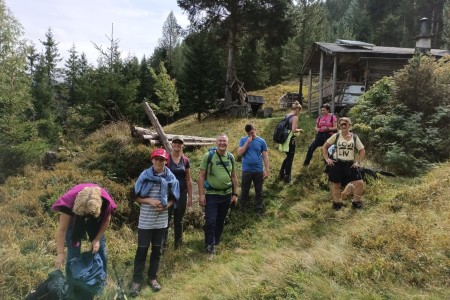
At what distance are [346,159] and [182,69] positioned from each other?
22736 mm

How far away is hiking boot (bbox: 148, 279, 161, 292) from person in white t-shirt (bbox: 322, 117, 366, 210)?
11.9ft

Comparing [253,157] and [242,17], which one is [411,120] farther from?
[242,17]

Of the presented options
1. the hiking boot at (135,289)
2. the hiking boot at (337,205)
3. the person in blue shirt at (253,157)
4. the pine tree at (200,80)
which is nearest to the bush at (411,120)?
the hiking boot at (337,205)

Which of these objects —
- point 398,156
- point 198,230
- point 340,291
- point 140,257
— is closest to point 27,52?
point 198,230

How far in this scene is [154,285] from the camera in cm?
459

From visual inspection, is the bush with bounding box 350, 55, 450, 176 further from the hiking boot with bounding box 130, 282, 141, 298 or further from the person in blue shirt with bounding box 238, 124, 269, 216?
the hiking boot with bounding box 130, 282, 141, 298

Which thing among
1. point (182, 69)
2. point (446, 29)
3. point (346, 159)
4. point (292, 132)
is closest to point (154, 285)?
point (346, 159)

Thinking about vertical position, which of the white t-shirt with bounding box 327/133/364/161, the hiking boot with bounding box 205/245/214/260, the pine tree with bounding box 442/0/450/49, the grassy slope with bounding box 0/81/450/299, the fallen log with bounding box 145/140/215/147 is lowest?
the hiking boot with bounding box 205/245/214/260

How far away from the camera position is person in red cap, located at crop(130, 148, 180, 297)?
4.55m

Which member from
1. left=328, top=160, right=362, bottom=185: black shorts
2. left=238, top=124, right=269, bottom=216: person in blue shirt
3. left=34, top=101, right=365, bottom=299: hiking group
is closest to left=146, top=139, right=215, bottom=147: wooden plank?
left=34, top=101, right=365, bottom=299: hiking group

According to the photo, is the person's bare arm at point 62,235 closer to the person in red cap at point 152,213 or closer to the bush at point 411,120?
the person in red cap at point 152,213

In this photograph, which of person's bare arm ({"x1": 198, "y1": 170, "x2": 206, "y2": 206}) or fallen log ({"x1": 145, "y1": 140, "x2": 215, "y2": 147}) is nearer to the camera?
person's bare arm ({"x1": 198, "y1": 170, "x2": 206, "y2": 206})

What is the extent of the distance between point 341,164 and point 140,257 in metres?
3.87

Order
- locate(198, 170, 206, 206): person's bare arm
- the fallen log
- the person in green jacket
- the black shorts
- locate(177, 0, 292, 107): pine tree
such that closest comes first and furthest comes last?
locate(198, 170, 206, 206): person's bare arm < the black shorts < the person in green jacket < the fallen log < locate(177, 0, 292, 107): pine tree
